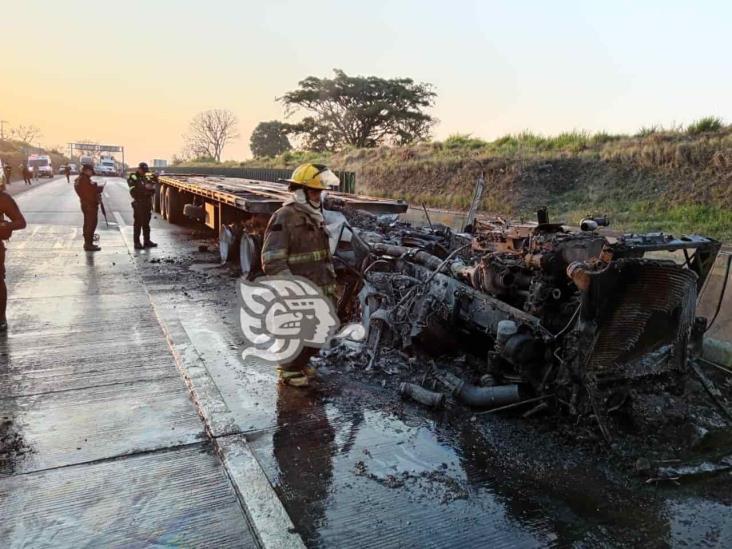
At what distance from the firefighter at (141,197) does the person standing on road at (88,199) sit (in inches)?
24.8

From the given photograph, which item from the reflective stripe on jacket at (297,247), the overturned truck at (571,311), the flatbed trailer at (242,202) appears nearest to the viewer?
the overturned truck at (571,311)

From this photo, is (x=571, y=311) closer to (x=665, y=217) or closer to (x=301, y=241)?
(x=301, y=241)

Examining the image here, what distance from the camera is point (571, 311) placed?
400cm

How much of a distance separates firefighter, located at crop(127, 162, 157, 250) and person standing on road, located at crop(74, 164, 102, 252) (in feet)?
2.07

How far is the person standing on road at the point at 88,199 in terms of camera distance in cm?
1015

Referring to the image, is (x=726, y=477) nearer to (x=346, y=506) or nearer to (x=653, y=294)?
(x=653, y=294)

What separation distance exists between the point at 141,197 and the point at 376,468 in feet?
29.2

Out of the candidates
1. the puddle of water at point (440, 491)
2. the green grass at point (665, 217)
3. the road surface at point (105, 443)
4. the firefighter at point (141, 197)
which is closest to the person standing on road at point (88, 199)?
the firefighter at point (141, 197)

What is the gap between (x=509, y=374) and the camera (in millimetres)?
4324

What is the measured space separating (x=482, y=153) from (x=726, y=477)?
55.8 feet

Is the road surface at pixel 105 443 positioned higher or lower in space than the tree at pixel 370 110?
lower

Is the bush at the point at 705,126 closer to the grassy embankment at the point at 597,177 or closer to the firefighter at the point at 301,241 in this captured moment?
the grassy embankment at the point at 597,177

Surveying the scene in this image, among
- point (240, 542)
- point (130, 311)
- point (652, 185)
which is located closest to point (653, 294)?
point (240, 542)

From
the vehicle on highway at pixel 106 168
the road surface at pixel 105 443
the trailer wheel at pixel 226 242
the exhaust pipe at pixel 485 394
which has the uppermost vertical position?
the vehicle on highway at pixel 106 168
